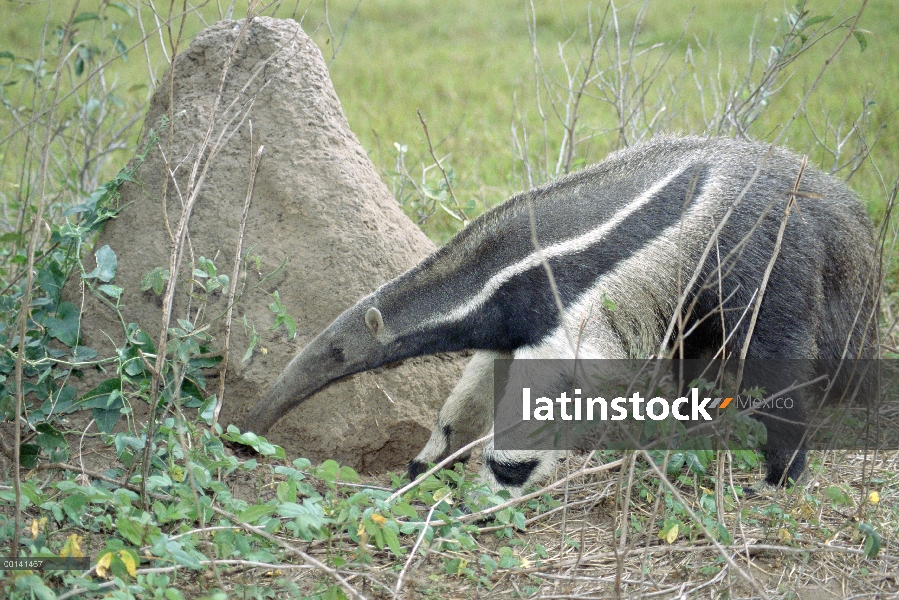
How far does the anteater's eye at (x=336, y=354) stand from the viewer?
391cm

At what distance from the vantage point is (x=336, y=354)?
3.91 meters

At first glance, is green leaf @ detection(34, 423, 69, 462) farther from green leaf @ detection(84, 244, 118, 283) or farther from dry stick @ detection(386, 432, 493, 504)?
dry stick @ detection(386, 432, 493, 504)

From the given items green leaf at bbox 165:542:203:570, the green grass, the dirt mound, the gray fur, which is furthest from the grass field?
the green grass

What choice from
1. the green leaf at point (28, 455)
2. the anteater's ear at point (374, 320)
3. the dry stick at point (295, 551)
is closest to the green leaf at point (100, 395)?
the green leaf at point (28, 455)

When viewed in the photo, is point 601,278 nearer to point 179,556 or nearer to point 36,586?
point 179,556

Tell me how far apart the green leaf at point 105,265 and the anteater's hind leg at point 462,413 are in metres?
1.69

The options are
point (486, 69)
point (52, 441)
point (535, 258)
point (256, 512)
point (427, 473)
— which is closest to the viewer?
point (256, 512)

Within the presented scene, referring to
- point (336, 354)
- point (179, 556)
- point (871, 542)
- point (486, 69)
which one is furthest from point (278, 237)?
point (486, 69)

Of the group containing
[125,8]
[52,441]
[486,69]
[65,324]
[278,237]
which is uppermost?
[125,8]

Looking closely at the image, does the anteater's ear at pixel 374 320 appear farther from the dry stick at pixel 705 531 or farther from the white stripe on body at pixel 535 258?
the dry stick at pixel 705 531

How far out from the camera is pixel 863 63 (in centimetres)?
1008

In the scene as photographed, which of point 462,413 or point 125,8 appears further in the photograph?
point 125,8

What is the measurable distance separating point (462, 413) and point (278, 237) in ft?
4.24

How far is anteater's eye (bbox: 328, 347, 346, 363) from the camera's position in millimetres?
3910
